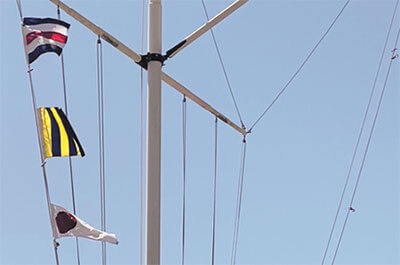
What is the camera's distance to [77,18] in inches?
411

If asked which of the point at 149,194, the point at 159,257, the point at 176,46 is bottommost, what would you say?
the point at 159,257

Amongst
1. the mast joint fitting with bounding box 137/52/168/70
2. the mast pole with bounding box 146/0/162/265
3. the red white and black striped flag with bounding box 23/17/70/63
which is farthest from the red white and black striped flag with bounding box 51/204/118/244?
the mast joint fitting with bounding box 137/52/168/70

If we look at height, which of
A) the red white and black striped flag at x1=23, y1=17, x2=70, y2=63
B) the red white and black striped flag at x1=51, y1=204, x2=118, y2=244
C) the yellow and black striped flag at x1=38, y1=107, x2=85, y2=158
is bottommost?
the red white and black striped flag at x1=51, y1=204, x2=118, y2=244

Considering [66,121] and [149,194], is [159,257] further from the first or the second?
[66,121]

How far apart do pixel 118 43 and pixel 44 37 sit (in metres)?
0.98

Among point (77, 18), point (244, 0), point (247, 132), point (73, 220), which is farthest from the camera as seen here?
point (247, 132)

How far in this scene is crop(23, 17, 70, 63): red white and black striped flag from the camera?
10242 millimetres

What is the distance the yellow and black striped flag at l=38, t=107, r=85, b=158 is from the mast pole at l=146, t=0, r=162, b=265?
3.17 feet

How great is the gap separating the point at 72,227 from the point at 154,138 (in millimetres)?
1612

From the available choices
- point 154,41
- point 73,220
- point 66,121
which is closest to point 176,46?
point 154,41

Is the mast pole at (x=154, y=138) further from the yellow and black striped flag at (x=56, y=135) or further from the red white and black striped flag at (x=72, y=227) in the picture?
the yellow and black striped flag at (x=56, y=135)

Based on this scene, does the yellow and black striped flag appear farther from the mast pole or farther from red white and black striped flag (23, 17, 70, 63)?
the mast pole

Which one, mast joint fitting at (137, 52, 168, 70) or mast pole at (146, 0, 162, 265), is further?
mast joint fitting at (137, 52, 168, 70)

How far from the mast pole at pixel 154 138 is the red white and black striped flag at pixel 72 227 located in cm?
58
